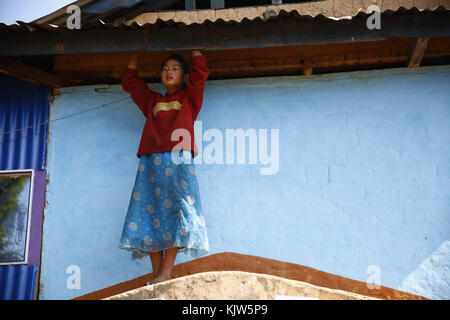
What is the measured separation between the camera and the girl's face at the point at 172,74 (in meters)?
4.45

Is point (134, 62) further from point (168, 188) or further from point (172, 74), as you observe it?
point (168, 188)

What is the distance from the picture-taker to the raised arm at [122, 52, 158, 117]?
14.8 ft

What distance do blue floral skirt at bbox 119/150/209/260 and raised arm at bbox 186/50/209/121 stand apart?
1.70ft

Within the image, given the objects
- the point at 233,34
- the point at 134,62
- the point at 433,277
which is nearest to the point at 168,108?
the point at 134,62

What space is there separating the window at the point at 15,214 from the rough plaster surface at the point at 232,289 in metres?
2.03

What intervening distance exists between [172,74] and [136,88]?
14.6 inches

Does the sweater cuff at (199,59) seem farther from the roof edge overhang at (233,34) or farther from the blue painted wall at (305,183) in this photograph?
the blue painted wall at (305,183)

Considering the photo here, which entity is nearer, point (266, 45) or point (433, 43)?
point (266, 45)

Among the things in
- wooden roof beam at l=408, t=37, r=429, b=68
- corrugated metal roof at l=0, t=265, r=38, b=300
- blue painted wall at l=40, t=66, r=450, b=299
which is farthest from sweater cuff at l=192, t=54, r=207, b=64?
corrugated metal roof at l=0, t=265, r=38, b=300

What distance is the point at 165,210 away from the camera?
4.11m
